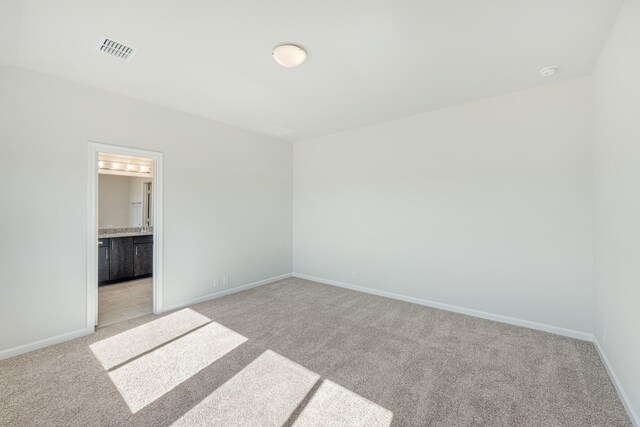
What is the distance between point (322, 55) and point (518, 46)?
5.66ft

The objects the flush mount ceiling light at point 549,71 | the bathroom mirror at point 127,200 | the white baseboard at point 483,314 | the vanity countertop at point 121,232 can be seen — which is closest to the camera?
the flush mount ceiling light at point 549,71

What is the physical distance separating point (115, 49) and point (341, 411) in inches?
137

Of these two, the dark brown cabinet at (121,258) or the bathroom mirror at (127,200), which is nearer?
the dark brown cabinet at (121,258)

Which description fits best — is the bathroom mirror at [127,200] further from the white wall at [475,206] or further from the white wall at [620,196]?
the white wall at [620,196]

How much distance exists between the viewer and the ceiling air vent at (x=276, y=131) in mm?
Result: 4681

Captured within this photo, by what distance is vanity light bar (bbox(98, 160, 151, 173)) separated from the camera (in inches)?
214

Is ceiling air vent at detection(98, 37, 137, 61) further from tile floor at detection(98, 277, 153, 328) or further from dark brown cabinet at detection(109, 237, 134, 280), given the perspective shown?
dark brown cabinet at detection(109, 237, 134, 280)

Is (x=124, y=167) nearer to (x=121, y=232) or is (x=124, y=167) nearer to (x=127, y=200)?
(x=127, y=200)

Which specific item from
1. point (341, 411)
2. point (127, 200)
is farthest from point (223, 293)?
point (127, 200)

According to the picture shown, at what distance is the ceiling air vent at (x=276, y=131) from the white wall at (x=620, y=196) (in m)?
3.95

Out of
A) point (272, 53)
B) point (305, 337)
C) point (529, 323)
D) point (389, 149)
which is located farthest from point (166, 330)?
point (529, 323)

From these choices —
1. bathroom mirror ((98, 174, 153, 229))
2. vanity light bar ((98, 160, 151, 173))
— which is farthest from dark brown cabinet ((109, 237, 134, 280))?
vanity light bar ((98, 160, 151, 173))

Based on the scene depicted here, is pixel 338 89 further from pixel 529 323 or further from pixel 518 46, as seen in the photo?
pixel 529 323

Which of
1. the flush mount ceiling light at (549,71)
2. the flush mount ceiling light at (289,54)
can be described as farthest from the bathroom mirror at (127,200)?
the flush mount ceiling light at (549,71)
